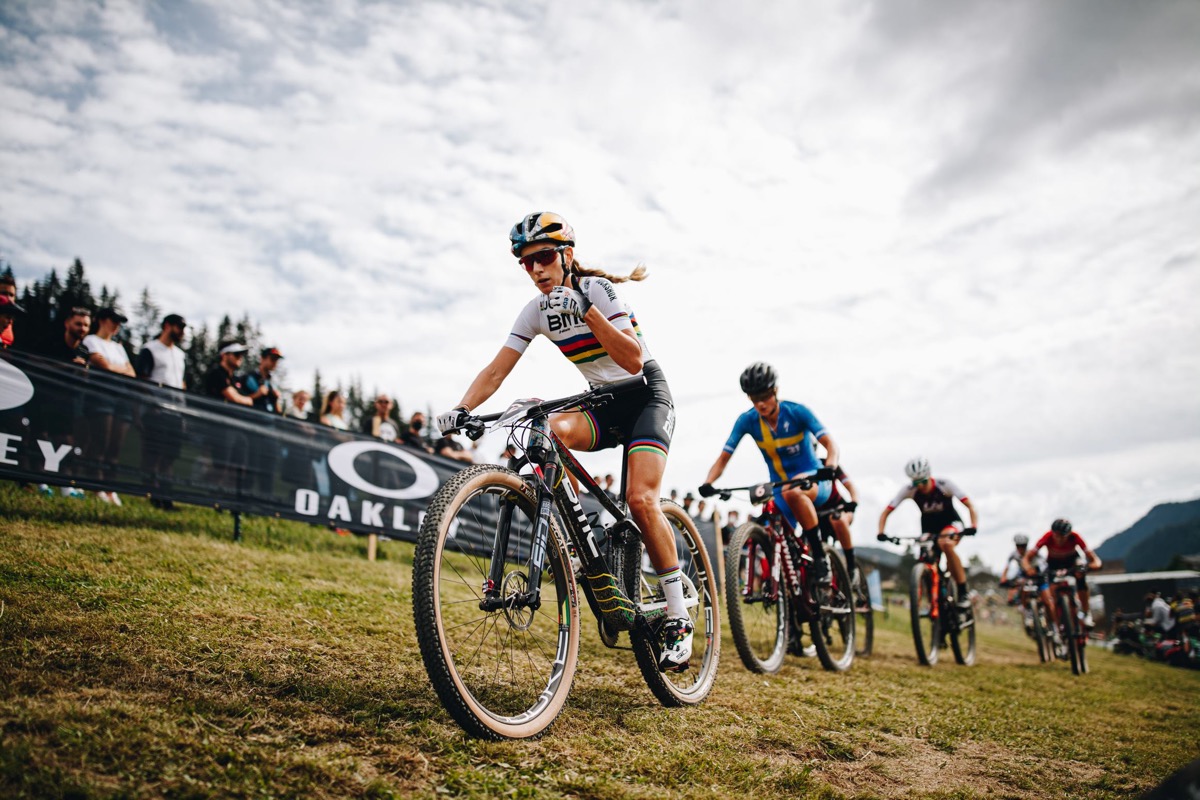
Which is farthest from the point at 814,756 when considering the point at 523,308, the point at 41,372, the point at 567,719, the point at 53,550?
the point at 41,372

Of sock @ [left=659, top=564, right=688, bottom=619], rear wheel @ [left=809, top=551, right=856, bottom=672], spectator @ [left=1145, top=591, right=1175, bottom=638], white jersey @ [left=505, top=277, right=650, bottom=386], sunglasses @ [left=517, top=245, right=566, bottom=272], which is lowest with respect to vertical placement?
spectator @ [left=1145, top=591, right=1175, bottom=638]

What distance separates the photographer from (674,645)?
4.66 metres

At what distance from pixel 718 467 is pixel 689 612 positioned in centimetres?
289

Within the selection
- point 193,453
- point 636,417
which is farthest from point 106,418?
point 636,417

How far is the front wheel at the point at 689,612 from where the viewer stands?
15.4 feet

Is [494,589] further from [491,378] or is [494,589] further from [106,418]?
[106,418]

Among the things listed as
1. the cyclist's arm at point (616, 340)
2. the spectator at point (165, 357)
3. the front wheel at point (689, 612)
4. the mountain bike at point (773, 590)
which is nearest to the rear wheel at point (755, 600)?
the mountain bike at point (773, 590)

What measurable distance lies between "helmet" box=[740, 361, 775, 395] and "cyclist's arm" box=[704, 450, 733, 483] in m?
0.72

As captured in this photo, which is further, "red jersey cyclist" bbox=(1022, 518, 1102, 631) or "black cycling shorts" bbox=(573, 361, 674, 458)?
"red jersey cyclist" bbox=(1022, 518, 1102, 631)

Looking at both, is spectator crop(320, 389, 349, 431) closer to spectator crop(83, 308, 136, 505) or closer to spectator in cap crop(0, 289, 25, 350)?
spectator crop(83, 308, 136, 505)

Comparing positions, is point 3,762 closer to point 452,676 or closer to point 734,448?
point 452,676

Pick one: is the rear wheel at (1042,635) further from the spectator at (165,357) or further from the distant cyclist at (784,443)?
the spectator at (165,357)

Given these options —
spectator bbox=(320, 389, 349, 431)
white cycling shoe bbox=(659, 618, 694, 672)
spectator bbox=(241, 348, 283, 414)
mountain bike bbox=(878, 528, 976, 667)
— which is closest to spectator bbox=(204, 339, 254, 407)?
spectator bbox=(241, 348, 283, 414)

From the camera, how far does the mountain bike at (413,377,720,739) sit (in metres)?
3.34
